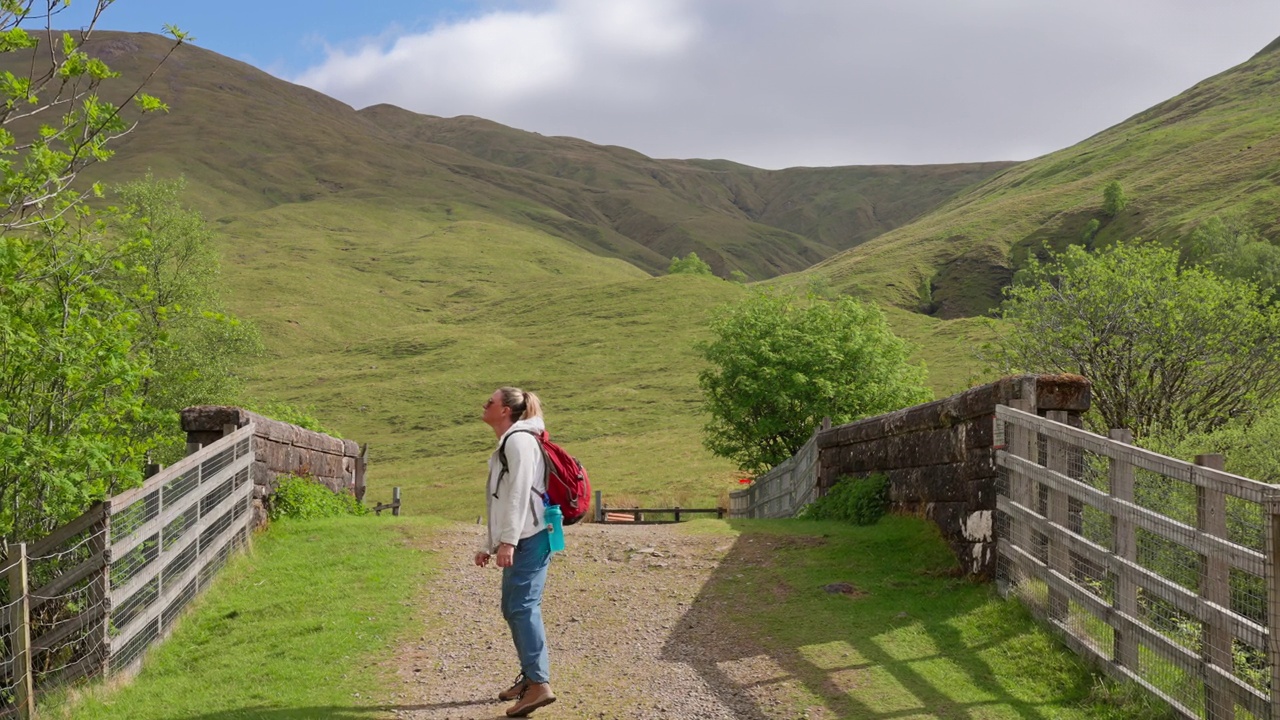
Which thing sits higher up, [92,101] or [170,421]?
[92,101]

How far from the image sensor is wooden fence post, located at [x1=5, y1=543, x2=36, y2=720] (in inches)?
305

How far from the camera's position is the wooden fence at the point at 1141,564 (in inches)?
239

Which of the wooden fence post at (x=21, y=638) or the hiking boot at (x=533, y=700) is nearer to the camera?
the hiking boot at (x=533, y=700)

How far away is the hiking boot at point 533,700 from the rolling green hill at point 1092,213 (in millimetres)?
131577

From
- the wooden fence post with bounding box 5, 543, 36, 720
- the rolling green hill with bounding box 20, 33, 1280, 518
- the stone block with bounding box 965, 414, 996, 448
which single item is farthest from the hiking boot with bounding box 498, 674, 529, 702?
the rolling green hill with bounding box 20, 33, 1280, 518

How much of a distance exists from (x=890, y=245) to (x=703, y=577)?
187m

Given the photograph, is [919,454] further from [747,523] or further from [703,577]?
[747,523]

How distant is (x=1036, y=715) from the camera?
23.9 ft

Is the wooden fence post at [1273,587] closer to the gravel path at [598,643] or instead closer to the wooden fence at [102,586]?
the gravel path at [598,643]

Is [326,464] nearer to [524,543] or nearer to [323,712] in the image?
[323,712]

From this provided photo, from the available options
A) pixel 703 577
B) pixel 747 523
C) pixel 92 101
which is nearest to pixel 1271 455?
pixel 747 523

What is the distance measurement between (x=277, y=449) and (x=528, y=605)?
27.6 feet

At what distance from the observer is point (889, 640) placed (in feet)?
30.2

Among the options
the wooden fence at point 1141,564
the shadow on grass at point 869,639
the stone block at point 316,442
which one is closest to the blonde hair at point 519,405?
the shadow on grass at point 869,639
